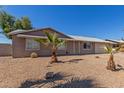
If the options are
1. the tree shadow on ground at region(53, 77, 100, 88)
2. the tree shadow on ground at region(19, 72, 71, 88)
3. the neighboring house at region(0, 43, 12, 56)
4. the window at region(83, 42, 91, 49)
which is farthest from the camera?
the window at region(83, 42, 91, 49)

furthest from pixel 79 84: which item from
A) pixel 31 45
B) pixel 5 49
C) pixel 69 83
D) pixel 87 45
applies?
pixel 87 45

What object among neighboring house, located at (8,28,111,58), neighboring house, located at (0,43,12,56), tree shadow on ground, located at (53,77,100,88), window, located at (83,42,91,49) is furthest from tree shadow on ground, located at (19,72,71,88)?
window, located at (83,42,91,49)

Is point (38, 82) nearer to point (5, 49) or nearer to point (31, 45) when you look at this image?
→ point (31, 45)

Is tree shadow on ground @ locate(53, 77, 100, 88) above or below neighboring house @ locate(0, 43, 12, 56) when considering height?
below

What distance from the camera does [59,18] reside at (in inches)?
1183

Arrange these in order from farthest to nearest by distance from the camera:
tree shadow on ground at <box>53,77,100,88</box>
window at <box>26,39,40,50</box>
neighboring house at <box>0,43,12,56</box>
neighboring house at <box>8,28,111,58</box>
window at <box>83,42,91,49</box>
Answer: window at <box>83,42,91,49</box> < neighboring house at <box>0,43,12,56</box> < window at <box>26,39,40,50</box> < neighboring house at <box>8,28,111,58</box> < tree shadow on ground at <box>53,77,100,88</box>

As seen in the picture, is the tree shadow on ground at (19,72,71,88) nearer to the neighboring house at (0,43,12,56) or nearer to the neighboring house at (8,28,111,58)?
the neighboring house at (8,28,111,58)

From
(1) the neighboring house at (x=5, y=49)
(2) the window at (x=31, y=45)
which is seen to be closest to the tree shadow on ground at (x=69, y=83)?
(2) the window at (x=31, y=45)

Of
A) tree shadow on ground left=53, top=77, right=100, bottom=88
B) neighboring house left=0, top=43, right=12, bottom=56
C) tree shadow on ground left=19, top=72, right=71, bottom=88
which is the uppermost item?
neighboring house left=0, top=43, right=12, bottom=56

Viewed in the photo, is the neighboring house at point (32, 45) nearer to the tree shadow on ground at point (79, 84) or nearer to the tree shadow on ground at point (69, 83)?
the tree shadow on ground at point (69, 83)

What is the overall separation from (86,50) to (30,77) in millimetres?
20307

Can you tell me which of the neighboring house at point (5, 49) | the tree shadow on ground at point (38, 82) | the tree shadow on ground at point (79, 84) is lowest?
the tree shadow on ground at point (38, 82)
